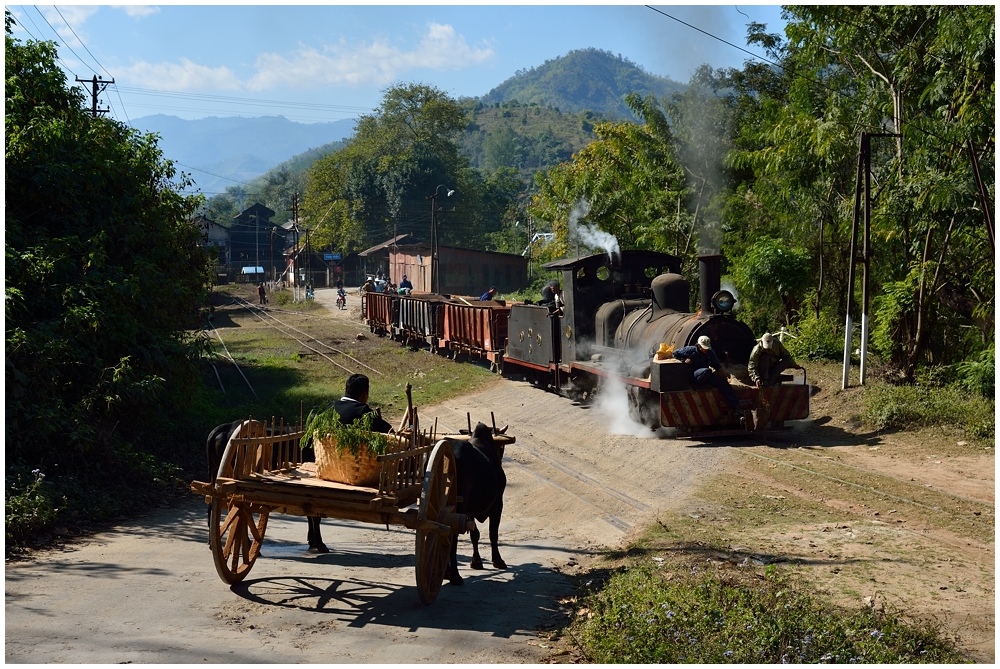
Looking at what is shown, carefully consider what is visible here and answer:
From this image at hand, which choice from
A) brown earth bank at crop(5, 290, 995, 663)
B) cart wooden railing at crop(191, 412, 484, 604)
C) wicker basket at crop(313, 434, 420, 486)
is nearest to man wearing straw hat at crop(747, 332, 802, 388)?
brown earth bank at crop(5, 290, 995, 663)

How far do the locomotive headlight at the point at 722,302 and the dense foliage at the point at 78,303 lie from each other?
8.27m

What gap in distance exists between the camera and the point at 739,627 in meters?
6.16

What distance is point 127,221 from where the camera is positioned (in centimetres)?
1360

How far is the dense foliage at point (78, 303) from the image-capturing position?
10.7 metres

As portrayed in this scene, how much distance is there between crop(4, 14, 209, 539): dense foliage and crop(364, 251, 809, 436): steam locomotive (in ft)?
23.7

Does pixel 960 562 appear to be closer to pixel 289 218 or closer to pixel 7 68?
pixel 7 68

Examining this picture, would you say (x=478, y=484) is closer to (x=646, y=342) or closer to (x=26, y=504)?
(x=26, y=504)

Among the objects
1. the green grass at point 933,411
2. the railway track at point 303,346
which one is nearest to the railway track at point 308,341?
the railway track at point 303,346

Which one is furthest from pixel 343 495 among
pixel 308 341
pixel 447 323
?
pixel 308 341

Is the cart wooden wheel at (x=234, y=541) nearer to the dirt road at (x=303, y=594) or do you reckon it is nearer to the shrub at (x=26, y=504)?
the dirt road at (x=303, y=594)

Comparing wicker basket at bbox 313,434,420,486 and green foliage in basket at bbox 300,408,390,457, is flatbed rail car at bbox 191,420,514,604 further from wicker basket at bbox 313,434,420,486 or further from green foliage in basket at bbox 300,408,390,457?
green foliage in basket at bbox 300,408,390,457

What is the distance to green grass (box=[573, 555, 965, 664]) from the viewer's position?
582 centimetres

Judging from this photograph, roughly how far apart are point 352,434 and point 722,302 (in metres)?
9.46

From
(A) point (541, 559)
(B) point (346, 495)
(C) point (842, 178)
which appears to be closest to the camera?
(B) point (346, 495)
